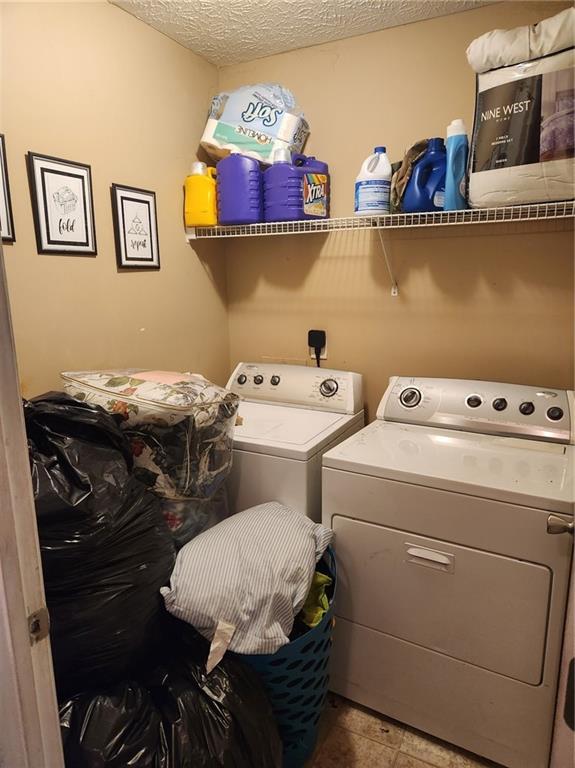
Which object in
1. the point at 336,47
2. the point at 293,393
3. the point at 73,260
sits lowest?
the point at 293,393

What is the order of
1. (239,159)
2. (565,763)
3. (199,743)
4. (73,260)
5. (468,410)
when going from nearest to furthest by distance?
(565,763) < (199,743) < (73,260) < (468,410) < (239,159)

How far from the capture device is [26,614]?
671 mm

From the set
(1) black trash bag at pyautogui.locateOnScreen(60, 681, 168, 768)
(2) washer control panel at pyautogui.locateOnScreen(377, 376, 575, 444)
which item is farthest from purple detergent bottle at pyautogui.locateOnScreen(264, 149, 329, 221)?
(1) black trash bag at pyautogui.locateOnScreen(60, 681, 168, 768)

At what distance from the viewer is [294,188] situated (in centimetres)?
193

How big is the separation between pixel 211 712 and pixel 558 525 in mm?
957

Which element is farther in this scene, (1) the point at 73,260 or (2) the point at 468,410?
(2) the point at 468,410

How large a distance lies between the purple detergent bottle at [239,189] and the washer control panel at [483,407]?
896mm

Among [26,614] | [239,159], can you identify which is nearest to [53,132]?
[239,159]

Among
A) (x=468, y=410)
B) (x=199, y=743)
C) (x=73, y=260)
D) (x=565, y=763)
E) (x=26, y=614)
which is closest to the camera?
(x=26, y=614)

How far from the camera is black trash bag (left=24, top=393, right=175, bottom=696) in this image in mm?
1077

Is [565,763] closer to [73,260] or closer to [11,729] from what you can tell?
[11,729]

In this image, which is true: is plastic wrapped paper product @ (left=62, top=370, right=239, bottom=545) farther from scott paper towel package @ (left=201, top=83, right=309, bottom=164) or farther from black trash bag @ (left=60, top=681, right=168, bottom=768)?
scott paper towel package @ (left=201, top=83, right=309, bottom=164)

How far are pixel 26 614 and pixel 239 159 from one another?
69.0 inches

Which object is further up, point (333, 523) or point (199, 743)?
point (333, 523)
